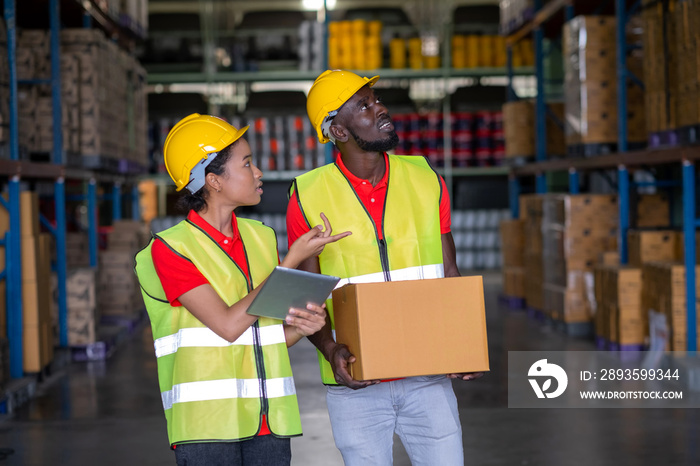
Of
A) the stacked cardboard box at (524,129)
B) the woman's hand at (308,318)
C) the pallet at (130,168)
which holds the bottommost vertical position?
the woman's hand at (308,318)

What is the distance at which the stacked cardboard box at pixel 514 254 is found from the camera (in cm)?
1105

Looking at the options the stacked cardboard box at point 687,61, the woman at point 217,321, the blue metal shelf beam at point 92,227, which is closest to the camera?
the woman at point 217,321

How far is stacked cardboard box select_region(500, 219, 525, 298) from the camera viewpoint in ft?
36.3

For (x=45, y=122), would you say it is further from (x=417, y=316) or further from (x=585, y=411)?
(x=417, y=316)

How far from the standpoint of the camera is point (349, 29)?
14.9m

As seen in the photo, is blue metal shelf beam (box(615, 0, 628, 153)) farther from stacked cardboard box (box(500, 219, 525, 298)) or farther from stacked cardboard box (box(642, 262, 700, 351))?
stacked cardboard box (box(500, 219, 525, 298))

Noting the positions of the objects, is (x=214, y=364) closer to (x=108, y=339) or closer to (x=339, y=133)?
(x=339, y=133)

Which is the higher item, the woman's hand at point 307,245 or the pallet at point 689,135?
the pallet at point 689,135

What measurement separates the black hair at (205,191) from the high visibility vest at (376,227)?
0.92ft

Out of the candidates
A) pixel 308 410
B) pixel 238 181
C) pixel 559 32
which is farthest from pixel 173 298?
pixel 559 32

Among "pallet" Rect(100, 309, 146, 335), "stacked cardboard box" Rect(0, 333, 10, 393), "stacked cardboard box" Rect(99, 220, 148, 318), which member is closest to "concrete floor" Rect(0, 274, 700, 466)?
"stacked cardboard box" Rect(0, 333, 10, 393)

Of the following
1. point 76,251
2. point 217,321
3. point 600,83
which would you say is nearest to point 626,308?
point 600,83

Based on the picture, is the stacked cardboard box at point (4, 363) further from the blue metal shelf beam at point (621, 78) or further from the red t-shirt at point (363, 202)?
the blue metal shelf beam at point (621, 78)

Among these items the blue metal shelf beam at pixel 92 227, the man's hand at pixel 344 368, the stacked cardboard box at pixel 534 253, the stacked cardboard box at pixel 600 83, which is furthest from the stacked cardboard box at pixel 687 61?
the blue metal shelf beam at pixel 92 227
